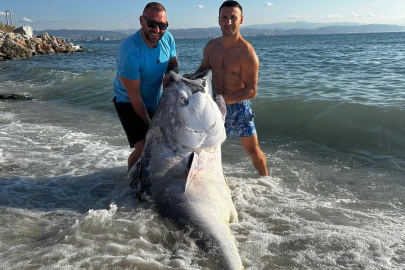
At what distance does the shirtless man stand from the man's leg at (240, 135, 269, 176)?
112 millimetres

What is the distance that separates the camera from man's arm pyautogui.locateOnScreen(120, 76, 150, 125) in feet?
14.4

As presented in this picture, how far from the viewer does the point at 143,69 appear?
4.41 metres

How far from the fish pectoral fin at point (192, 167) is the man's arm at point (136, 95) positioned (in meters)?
1.22

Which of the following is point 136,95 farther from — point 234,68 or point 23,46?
point 23,46

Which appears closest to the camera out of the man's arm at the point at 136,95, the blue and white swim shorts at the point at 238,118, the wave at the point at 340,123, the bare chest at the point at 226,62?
the man's arm at the point at 136,95

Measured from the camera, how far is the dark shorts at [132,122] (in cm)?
479

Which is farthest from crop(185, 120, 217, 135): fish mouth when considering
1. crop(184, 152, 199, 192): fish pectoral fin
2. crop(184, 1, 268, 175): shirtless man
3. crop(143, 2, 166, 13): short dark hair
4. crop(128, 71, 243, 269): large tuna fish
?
crop(143, 2, 166, 13): short dark hair

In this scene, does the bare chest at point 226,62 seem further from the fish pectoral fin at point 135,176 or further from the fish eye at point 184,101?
the fish pectoral fin at point 135,176

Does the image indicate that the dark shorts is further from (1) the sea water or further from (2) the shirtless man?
(2) the shirtless man

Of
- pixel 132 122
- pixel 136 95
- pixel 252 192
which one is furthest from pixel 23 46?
pixel 252 192

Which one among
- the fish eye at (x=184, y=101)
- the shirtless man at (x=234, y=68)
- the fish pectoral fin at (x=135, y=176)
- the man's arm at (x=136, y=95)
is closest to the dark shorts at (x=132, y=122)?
the man's arm at (x=136, y=95)

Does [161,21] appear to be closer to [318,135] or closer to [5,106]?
[318,135]

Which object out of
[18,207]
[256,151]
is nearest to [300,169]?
[256,151]

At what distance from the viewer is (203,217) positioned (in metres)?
3.32
